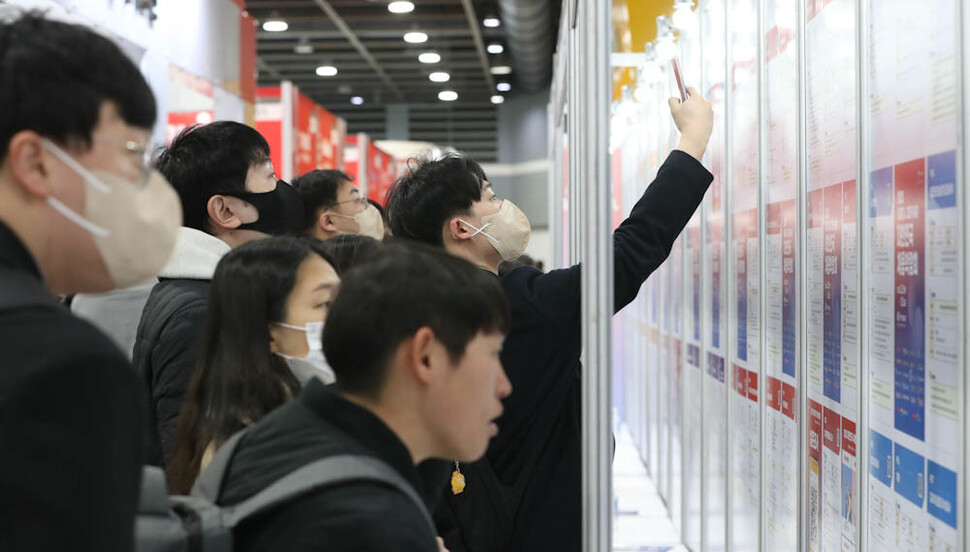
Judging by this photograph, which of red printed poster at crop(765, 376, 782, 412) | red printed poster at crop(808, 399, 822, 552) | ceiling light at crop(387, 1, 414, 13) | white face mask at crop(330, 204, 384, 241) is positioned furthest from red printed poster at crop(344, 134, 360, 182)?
red printed poster at crop(808, 399, 822, 552)

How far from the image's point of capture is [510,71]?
55.8 ft

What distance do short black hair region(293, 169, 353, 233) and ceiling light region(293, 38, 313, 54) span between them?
37.0ft

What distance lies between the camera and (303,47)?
14.9m

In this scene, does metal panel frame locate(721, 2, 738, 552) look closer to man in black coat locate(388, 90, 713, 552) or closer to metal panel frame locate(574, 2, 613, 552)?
man in black coat locate(388, 90, 713, 552)

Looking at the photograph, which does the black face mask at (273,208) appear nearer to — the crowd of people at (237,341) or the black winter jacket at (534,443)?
the crowd of people at (237,341)

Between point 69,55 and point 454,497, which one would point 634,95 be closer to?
point 454,497

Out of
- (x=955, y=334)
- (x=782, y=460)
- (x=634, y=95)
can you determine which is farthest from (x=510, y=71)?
(x=955, y=334)

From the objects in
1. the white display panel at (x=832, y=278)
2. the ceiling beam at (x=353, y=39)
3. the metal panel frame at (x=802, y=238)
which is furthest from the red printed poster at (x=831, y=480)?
the ceiling beam at (x=353, y=39)

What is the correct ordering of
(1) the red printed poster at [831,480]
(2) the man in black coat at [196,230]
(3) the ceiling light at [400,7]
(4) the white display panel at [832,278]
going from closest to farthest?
(2) the man in black coat at [196,230]
(4) the white display panel at [832,278]
(1) the red printed poster at [831,480]
(3) the ceiling light at [400,7]

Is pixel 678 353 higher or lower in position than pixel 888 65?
lower

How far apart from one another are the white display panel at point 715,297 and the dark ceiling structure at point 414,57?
7139mm

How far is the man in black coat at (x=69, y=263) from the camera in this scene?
3.08ft

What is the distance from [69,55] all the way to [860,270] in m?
1.77

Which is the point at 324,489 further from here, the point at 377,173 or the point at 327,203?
the point at 377,173
